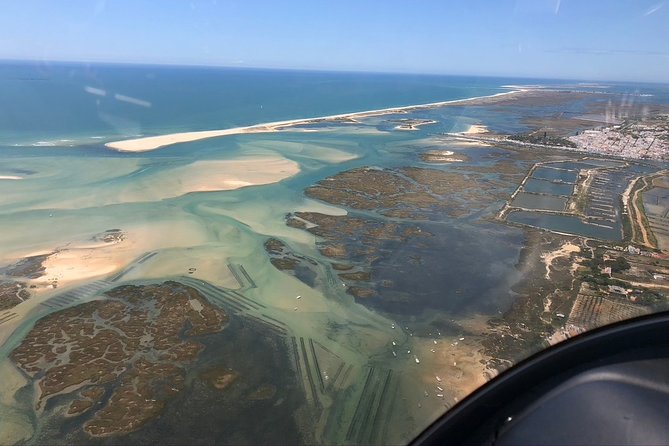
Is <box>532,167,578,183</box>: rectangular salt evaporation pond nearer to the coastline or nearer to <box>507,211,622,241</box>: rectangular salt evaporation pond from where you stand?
<box>507,211,622,241</box>: rectangular salt evaporation pond

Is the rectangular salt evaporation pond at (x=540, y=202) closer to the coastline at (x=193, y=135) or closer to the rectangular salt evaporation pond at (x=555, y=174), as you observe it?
the rectangular salt evaporation pond at (x=555, y=174)

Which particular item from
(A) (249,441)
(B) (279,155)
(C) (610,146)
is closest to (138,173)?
(B) (279,155)

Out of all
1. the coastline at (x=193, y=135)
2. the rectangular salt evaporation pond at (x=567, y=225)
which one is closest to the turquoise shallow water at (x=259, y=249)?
the rectangular salt evaporation pond at (x=567, y=225)

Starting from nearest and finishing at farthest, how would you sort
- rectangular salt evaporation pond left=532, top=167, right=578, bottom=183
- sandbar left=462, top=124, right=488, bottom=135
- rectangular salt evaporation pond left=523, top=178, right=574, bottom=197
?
rectangular salt evaporation pond left=523, top=178, right=574, bottom=197, rectangular salt evaporation pond left=532, top=167, right=578, bottom=183, sandbar left=462, top=124, right=488, bottom=135

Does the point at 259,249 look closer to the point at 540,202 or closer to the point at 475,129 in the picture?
the point at 540,202

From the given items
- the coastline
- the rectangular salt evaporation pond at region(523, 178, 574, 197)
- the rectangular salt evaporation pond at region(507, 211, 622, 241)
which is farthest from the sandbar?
the rectangular salt evaporation pond at region(507, 211, 622, 241)

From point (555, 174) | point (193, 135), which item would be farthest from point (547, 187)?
point (193, 135)
